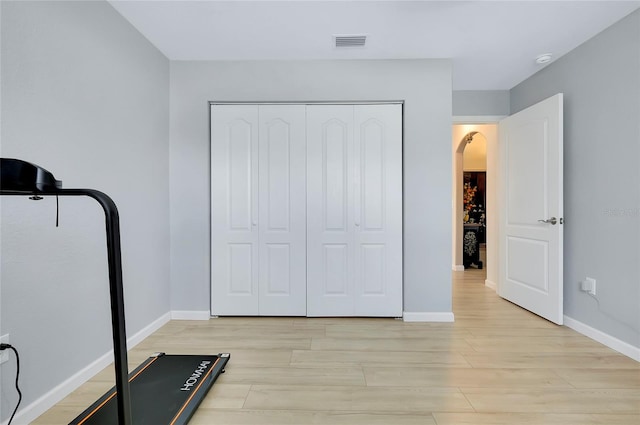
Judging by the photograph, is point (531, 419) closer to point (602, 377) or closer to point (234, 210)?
point (602, 377)

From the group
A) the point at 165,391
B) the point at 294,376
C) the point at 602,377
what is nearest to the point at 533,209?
the point at 602,377

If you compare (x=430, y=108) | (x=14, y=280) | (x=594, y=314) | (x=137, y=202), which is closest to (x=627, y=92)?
(x=430, y=108)

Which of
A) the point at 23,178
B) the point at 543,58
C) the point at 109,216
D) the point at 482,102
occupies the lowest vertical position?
the point at 109,216

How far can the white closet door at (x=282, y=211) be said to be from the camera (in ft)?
11.2

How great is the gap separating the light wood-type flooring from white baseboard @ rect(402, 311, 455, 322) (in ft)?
0.29

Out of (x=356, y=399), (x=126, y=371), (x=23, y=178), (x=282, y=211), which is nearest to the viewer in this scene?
(x=23, y=178)

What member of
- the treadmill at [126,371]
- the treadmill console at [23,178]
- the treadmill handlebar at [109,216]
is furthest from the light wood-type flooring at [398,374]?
the treadmill console at [23,178]

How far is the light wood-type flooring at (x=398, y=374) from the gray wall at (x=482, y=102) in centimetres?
252

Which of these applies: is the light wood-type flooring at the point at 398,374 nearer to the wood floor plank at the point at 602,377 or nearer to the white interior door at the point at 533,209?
the wood floor plank at the point at 602,377

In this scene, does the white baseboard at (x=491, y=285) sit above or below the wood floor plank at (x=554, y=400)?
above

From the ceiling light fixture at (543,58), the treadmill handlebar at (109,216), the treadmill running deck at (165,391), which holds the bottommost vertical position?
the treadmill running deck at (165,391)

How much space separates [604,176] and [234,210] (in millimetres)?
3339

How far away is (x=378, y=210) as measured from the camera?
340cm

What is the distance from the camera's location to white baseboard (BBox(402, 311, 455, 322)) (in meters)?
3.33
